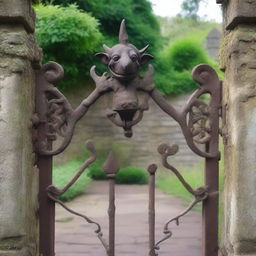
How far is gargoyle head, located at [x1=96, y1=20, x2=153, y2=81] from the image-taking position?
2.17 metres

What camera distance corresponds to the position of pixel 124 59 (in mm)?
2182

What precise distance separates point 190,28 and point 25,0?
21619 mm

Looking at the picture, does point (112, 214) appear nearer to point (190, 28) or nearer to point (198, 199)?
point (198, 199)

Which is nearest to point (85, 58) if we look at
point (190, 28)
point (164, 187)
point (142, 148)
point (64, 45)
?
point (64, 45)

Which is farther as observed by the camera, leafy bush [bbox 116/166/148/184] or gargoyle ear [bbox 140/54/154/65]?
leafy bush [bbox 116/166/148/184]

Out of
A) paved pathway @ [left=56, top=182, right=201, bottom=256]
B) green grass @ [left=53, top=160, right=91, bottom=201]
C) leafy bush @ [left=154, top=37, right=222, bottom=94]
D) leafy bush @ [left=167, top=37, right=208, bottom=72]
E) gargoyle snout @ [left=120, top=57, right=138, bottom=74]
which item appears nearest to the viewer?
gargoyle snout @ [left=120, top=57, right=138, bottom=74]

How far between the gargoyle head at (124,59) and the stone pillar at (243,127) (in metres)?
0.41

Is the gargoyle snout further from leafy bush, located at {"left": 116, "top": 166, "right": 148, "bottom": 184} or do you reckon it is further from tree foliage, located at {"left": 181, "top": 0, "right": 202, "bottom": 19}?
tree foliage, located at {"left": 181, "top": 0, "right": 202, "bottom": 19}

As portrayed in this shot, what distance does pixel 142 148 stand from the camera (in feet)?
36.2

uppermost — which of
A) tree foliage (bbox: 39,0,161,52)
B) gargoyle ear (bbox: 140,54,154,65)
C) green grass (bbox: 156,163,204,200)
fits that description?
tree foliage (bbox: 39,0,161,52)

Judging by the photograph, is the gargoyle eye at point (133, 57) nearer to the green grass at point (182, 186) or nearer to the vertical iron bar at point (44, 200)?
the vertical iron bar at point (44, 200)

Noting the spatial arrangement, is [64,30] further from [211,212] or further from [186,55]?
[211,212]

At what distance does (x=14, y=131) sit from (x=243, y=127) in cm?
93

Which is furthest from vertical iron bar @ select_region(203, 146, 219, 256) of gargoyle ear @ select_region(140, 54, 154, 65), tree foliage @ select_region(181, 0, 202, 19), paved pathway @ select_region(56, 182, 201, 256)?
tree foliage @ select_region(181, 0, 202, 19)
